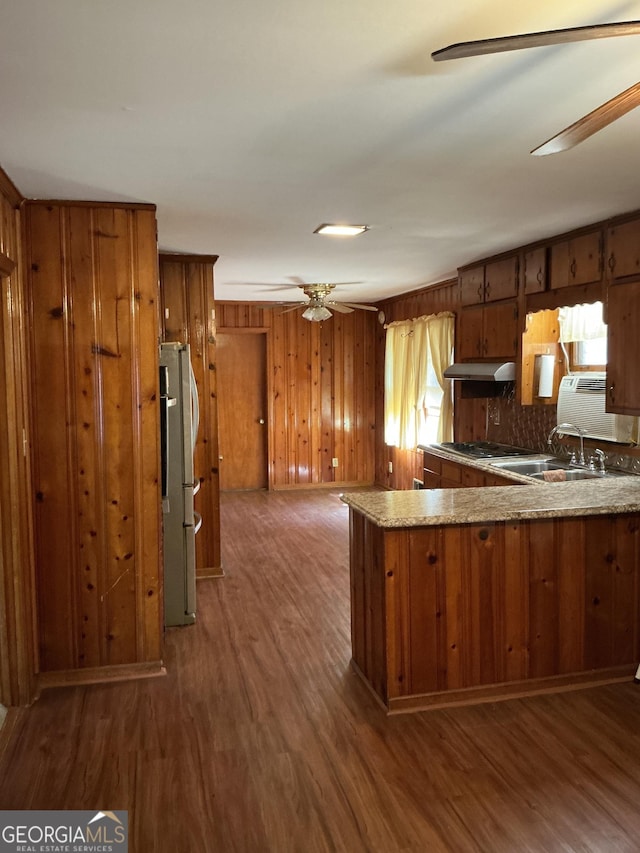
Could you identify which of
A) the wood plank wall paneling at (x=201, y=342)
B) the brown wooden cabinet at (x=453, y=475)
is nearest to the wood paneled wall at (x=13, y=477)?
the wood plank wall paneling at (x=201, y=342)

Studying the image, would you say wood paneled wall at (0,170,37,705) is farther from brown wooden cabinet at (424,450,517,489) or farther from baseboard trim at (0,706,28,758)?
brown wooden cabinet at (424,450,517,489)

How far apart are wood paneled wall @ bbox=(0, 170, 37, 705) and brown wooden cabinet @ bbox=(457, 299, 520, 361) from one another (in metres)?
3.21

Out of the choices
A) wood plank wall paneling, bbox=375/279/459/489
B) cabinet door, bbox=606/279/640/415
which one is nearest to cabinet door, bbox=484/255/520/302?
cabinet door, bbox=606/279/640/415

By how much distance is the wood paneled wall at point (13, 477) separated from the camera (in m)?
2.83

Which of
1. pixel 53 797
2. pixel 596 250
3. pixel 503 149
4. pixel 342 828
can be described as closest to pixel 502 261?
pixel 596 250

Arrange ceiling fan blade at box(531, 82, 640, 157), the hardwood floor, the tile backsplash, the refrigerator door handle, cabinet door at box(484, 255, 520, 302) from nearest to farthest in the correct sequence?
1. ceiling fan blade at box(531, 82, 640, 157)
2. the hardwood floor
3. the refrigerator door handle
4. the tile backsplash
5. cabinet door at box(484, 255, 520, 302)

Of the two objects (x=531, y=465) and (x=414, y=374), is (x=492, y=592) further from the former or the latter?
(x=414, y=374)

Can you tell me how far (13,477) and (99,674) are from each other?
1100mm

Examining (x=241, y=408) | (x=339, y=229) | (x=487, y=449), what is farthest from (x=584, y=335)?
(x=241, y=408)

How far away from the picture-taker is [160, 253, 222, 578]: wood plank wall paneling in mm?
4715

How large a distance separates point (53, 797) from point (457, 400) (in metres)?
4.66

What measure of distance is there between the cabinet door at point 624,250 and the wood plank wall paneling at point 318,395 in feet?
15.8

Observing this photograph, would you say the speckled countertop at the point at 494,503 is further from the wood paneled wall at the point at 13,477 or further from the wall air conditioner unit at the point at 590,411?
the wood paneled wall at the point at 13,477

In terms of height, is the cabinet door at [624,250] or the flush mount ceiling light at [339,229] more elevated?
the flush mount ceiling light at [339,229]
